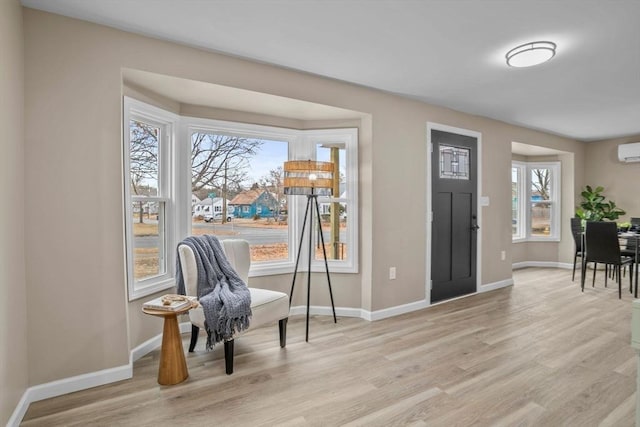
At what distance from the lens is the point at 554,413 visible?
2062mm

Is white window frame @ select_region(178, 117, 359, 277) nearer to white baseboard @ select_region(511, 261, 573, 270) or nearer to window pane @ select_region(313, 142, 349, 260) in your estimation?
window pane @ select_region(313, 142, 349, 260)

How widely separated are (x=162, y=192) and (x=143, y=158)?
1.13 feet

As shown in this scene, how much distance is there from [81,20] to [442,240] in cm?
405

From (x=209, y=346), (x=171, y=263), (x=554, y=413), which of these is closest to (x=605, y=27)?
(x=554, y=413)

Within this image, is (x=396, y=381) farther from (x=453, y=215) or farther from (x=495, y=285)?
(x=495, y=285)

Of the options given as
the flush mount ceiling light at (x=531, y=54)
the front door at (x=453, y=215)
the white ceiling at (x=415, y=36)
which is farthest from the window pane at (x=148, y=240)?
the flush mount ceiling light at (x=531, y=54)

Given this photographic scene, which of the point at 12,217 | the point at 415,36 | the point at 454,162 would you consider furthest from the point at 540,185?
the point at 12,217

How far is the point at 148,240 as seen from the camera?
Answer: 309 centimetres

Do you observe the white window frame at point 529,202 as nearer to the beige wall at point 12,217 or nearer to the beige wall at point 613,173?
the beige wall at point 613,173

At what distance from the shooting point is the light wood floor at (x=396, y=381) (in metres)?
2.04

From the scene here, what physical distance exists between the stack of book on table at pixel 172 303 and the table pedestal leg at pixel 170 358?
0.07 meters

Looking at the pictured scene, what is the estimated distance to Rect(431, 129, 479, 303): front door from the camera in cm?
430

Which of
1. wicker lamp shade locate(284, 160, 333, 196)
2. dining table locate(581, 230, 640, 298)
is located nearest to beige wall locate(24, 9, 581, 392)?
wicker lamp shade locate(284, 160, 333, 196)

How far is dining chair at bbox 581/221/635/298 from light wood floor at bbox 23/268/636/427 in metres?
1.26
